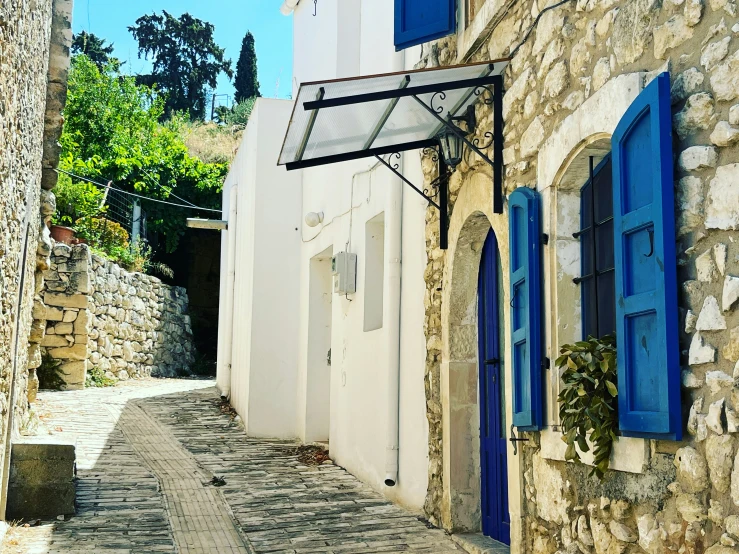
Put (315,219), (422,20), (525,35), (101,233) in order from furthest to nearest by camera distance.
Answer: (101,233)
(315,219)
(422,20)
(525,35)

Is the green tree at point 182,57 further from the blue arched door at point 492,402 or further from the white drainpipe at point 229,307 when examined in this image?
the blue arched door at point 492,402

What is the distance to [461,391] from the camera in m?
6.06

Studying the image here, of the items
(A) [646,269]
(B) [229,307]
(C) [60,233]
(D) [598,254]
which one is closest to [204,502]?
(D) [598,254]

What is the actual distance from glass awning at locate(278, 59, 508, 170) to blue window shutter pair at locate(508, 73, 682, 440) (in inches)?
70.2

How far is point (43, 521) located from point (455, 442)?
3.18 metres

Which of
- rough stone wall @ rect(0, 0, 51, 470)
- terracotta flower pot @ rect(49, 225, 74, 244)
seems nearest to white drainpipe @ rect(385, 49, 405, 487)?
rough stone wall @ rect(0, 0, 51, 470)

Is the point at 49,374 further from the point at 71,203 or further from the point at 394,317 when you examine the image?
the point at 394,317

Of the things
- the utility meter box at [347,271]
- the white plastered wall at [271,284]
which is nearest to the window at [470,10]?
the utility meter box at [347,271]

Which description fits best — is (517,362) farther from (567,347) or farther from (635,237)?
(635,237)

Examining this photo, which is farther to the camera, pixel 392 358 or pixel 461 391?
pixel 392 358

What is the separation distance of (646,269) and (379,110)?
9.05ft

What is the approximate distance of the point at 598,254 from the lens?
4.23m

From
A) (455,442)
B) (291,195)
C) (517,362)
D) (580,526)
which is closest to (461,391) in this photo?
(455,442)

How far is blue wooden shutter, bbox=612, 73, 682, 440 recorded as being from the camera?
10.2 feet
